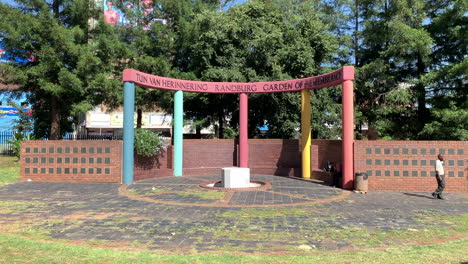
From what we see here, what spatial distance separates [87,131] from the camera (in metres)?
44.2

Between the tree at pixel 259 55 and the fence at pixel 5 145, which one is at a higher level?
the tree at pixel 259 55

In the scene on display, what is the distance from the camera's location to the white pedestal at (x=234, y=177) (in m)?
14.2

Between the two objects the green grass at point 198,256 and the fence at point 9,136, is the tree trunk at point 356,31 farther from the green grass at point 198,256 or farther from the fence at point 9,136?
the green grass at point 198,256

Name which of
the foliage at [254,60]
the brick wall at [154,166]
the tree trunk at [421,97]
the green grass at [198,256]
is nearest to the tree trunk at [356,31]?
the foliage at [254,60]

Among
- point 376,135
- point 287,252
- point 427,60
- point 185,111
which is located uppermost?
point 427,60

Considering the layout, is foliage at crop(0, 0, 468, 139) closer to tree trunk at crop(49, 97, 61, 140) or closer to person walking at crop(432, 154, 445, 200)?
tree trunk at crop(49, 97, 61, 140)

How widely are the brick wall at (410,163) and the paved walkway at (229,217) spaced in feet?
2.63

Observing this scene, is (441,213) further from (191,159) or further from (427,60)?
(427,60)

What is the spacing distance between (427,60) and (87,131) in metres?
39.2

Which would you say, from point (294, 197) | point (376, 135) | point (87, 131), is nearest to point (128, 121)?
point (294, 197)

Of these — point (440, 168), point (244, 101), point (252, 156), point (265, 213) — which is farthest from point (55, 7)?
point (440, 168)

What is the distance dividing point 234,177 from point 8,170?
42.7 feet

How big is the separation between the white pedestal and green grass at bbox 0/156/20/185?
1009cm

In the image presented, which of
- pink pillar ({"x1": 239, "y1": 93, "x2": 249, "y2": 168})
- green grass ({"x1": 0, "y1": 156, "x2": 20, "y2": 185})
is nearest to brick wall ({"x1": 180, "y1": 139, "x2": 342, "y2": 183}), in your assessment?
pink pillar ({"x1": 239, "y1": 93, "x2": 249, "y2": 168})
